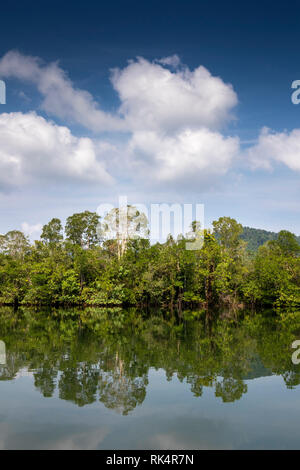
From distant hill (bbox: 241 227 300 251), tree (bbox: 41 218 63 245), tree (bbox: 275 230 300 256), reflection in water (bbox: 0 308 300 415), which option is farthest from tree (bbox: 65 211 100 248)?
distant hill (bbox: 241 227 300 251)

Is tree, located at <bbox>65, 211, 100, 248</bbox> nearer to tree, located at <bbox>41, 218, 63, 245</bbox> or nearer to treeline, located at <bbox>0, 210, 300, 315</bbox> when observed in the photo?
tree, located at <bbox>41, 218, 63, 245</bbox>

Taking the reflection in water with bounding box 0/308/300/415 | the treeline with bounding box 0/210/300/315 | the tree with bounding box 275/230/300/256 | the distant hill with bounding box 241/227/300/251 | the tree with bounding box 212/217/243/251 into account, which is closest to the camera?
the reflection in water with bounding box 0/308/300/415

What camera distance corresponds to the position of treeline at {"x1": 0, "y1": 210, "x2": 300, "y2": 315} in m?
34.9

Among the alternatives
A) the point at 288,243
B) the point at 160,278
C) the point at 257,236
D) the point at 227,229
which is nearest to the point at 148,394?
the point at 160,278

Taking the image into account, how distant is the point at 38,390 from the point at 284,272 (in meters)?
31.3

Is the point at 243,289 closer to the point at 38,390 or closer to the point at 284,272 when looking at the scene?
the point at 284,272

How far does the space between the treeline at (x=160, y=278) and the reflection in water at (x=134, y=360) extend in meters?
16.5

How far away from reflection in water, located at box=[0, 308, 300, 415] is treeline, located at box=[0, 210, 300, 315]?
16477 millimetres

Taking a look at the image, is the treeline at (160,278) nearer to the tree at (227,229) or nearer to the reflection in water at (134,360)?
the tree at (227,229)

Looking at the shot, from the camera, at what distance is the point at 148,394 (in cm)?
835

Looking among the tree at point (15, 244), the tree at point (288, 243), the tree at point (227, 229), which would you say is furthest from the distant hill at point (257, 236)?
the tree at point (15, 244)

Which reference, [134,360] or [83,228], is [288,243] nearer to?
[83,228]

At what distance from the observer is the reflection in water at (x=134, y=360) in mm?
8584
